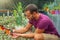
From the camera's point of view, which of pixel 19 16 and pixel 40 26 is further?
pixel 19 16

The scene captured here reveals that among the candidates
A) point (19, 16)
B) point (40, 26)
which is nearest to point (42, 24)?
point (40, 26)

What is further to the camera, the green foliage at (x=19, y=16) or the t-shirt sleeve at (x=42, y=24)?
the green foliage at (x=19, y=16)

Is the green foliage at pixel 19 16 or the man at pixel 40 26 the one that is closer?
the man at pixel 40 26

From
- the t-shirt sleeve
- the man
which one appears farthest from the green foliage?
the t-shirt sleeve

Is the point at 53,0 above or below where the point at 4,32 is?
above

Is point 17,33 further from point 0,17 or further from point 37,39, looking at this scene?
point 0,17

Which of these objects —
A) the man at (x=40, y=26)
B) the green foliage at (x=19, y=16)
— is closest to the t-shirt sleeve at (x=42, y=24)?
the man at (x=40, y=26)

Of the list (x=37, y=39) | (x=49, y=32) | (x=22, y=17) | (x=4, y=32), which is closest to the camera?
(x=37, y=39)

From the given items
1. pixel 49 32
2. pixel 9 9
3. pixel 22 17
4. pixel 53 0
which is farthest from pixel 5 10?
pixel 49 32

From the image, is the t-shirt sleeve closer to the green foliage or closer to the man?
the man

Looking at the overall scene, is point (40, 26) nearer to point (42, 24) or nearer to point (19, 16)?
point (42, 24)

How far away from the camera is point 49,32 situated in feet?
11.1

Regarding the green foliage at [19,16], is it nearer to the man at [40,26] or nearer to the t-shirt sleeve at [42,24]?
the man at [40,26]

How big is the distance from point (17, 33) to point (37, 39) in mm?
507
